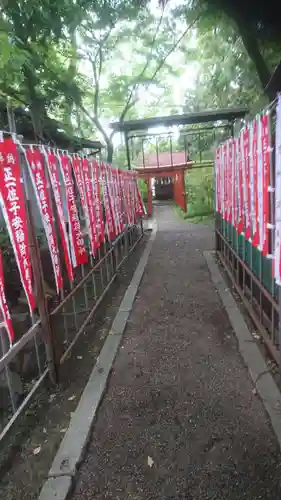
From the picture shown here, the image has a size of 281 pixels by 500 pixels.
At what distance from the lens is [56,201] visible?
4.20 meters

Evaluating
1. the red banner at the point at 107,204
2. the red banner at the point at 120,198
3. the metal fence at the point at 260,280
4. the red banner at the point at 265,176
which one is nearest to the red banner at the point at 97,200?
the red banner at the point at 107,204

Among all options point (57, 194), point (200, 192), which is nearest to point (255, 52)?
point (57, 194)

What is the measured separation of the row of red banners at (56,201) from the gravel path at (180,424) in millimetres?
1370

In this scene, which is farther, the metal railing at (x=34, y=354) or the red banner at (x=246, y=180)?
the red banner at (x=246, y=180)

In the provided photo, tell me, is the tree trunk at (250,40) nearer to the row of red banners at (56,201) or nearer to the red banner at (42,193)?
the row of red banners at (56,201)

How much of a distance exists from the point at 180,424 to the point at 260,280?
2112 mm

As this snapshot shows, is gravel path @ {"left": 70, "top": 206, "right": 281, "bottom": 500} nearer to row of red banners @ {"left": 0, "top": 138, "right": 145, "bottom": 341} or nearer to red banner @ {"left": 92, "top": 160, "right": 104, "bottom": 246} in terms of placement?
row of red banners @ {"left": 0, "top": 138, "right": 145, "bottom": 341}

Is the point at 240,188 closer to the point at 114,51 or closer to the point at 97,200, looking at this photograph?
the point at 97,200

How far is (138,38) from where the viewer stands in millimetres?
13820

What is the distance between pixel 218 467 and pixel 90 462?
1.06m

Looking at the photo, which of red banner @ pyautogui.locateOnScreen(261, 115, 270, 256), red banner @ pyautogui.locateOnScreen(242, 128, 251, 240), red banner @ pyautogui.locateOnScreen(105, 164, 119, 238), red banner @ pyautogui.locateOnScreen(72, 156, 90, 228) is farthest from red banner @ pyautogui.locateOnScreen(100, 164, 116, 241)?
red banner @ pyautogui.locateOnScreen(261, 115, 270, 256)

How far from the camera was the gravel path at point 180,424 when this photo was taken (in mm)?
2705

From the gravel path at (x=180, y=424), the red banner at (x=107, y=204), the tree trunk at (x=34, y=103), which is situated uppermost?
the tree trunk at (x=34, y=103)

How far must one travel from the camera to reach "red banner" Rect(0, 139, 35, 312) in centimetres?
297
